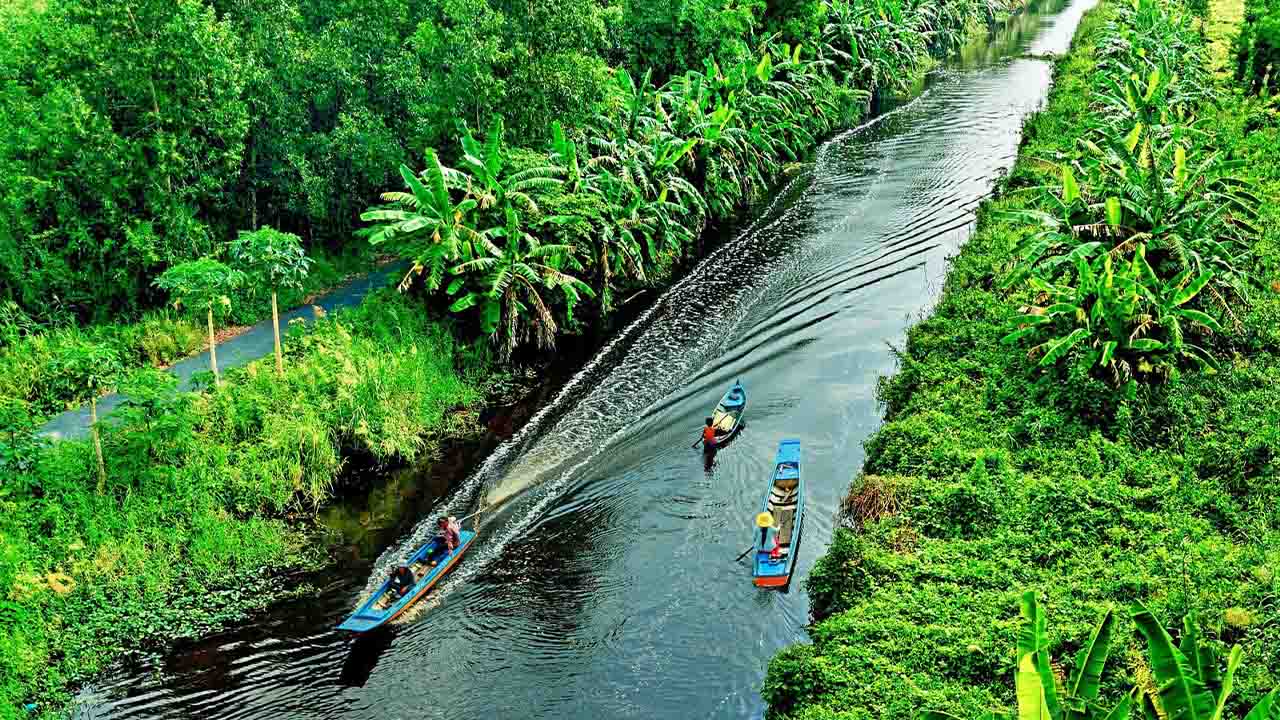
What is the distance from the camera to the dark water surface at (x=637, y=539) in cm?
1759

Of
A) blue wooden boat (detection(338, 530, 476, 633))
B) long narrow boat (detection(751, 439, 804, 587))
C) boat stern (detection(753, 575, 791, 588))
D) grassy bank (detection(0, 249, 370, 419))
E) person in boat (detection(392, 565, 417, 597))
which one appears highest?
grassy bank (detection(0, 249, 370, 419))

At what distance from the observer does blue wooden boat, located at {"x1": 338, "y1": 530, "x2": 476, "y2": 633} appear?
18.8 meters

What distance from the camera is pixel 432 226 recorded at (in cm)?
2694

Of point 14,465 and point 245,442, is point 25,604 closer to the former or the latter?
point 14,465

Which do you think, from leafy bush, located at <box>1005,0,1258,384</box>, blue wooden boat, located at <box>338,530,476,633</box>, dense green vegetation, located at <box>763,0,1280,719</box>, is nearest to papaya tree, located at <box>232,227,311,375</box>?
blue wooden boat, located at <box>338,530,476,633</box>

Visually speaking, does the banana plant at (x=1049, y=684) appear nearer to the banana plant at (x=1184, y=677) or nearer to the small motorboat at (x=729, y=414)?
the banana plant at (x=1184, y=677)

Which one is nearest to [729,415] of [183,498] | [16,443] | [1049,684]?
[183,498]

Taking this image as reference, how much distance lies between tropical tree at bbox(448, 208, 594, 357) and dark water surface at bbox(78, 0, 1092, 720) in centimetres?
200

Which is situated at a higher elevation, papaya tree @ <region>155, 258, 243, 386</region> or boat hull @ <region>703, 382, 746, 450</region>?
papaya tree @ <region>155, 258, 243, 386</region>

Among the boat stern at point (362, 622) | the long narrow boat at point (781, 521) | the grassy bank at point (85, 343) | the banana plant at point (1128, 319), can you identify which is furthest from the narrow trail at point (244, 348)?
the banana plant at point (1128, 319)

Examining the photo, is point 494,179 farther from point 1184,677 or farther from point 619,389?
point 1184,677

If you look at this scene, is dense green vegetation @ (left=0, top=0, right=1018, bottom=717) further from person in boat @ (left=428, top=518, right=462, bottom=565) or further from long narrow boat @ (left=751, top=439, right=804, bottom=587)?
long narrow boat @ (left=751, top=439, right=804, bottom=587)

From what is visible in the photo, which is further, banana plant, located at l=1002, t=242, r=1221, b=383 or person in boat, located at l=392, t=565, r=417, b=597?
banana plant, located at l=1002, t=242, r=1221, b=383

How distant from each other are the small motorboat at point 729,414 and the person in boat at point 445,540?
21.5ft
